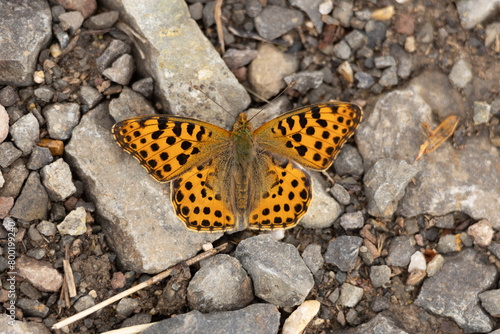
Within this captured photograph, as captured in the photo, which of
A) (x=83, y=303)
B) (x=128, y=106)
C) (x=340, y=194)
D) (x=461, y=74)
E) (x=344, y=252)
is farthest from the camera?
(x=461, y=74)

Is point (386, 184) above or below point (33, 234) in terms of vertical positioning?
above

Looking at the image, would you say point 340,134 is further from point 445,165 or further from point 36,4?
point 36,4

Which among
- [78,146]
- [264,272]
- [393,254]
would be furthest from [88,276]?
[393,254]

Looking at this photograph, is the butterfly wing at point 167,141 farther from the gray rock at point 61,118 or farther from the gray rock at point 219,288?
the gray rock at point 219,288

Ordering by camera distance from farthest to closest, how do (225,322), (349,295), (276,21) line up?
(276,21) → (349,295) → (225,322)

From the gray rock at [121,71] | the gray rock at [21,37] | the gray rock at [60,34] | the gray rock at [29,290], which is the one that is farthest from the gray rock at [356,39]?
the gray rock at [29,290]

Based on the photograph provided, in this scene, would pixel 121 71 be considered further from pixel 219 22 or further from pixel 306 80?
pixel 306 80

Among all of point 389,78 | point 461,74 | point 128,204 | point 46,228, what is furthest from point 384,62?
point 46,228
